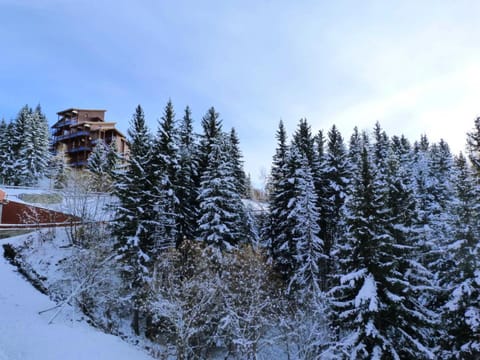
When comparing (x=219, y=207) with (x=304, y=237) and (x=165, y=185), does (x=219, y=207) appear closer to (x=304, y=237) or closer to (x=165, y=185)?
(x=165, y=185)

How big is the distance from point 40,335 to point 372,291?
567 inches

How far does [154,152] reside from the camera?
84.1 ft

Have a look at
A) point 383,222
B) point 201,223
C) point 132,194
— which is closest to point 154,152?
point 132,194

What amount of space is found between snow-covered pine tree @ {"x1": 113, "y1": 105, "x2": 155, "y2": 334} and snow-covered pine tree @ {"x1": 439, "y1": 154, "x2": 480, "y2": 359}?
53.0 feet

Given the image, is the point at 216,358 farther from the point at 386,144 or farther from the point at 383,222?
the point at 386,144

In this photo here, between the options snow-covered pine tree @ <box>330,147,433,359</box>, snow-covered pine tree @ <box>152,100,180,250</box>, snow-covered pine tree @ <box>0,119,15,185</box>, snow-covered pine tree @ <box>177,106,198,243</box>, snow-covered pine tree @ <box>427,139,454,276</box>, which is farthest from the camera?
snow-covered pine tree @ <box>0,119,15,185</box>

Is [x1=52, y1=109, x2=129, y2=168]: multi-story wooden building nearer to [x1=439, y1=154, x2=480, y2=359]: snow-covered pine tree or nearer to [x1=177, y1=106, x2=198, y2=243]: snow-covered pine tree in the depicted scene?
[x1=177, y1=106, x2=198, y2=243]: snow-covered pine tree

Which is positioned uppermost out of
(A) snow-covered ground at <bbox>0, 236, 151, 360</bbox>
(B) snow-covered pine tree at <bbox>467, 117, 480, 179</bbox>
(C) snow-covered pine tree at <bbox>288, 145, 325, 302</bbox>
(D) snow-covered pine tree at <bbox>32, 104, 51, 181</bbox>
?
(D) snow-covered pine tree at <bbox>32, 104, 51, 181</bbox>

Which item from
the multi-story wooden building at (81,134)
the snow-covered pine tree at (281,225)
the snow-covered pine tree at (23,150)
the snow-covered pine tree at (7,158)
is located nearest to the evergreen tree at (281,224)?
the snow-covered pine tree at (281,225)

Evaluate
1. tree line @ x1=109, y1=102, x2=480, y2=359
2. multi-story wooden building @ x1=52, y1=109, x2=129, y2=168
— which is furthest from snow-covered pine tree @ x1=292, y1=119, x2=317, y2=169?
multi-story wooden building @ x1=52, y1=109, x2=129, y2=168

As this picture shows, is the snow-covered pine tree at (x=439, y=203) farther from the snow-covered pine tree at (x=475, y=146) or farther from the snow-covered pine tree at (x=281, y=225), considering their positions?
the snow-covered pine tree at (x=281, y=225)

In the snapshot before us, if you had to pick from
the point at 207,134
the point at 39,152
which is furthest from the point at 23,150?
the point at 207,134

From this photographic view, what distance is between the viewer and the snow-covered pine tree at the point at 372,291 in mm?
14141

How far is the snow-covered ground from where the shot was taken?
496 inches
